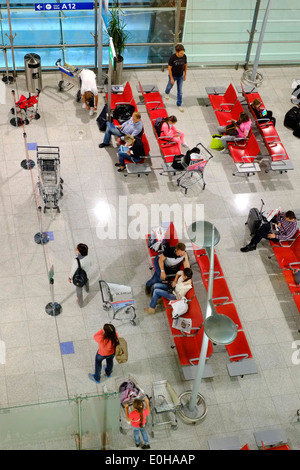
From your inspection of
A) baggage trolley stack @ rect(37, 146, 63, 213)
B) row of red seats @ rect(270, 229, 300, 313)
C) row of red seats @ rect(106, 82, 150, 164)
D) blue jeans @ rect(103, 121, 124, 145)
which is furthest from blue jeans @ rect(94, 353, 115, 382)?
row of red seats @ rect(106, 82, 150, 164)

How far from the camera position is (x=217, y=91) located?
16.5 meters

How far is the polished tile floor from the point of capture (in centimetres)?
1107

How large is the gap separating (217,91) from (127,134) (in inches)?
121

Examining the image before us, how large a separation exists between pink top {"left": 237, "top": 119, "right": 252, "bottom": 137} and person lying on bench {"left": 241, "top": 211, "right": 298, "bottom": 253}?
8.42ft

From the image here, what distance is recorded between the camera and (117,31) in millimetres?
16266

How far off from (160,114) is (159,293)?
18.5 ft

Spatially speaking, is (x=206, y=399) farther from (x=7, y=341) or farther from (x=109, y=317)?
(x=7, y=341)

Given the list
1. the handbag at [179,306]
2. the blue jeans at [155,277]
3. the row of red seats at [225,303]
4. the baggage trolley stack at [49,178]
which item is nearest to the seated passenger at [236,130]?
the row of red seats at [225,303]

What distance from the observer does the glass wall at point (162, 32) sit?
1686cm

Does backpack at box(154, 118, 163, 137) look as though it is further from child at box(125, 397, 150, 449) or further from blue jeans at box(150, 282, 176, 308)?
child at box(125, 397, 150, 449)

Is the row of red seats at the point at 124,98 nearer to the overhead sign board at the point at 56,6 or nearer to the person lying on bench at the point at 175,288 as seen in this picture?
the overhead sign board at the point at 56,6

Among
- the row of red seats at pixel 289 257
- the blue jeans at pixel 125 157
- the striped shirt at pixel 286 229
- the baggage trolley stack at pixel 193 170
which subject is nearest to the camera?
the row of red seats at pixel 289 257

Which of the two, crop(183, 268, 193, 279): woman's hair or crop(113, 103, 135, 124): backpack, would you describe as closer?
crop(183, 268, 193, 279): woman's hair

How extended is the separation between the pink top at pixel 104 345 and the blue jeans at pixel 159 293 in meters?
1.67
